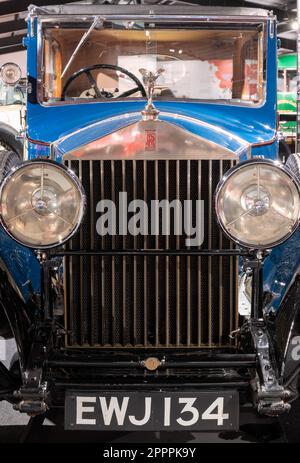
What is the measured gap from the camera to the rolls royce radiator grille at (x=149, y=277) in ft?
7.82

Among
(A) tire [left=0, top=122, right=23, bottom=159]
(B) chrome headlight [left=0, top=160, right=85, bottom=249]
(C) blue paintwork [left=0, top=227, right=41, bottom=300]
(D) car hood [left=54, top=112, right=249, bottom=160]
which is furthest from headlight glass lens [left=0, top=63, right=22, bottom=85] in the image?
(A) tire [left=0, top=122, right=23, bottom=159]

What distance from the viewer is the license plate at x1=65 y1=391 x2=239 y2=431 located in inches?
82.7

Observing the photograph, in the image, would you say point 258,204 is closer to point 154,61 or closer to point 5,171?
point 5,171

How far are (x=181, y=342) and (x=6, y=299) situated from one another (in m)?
0.72

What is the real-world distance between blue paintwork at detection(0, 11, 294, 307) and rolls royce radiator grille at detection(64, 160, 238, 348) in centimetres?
20

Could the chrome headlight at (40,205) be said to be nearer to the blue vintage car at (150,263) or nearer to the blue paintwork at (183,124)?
the blue vintage car at (150,263)

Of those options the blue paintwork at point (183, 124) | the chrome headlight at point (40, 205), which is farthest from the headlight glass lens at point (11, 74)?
the chrome headlight at point (40, 205)

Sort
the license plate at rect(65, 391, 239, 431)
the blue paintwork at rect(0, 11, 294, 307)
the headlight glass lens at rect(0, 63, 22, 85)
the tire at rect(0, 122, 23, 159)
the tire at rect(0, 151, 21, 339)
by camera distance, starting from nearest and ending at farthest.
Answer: the license plate at rect(65, 391, 239, 431) < the tire at rect(0, 151, 21, 339) < the blue paintwork at rect(0, 11, 294, 307) < the headlight glass lens at rect(0, 63, 22, 85) < the tire at rect(0, 122, 23, 159)

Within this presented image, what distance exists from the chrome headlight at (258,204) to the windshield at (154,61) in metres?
1.03

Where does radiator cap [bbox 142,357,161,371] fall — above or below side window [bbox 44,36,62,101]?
below

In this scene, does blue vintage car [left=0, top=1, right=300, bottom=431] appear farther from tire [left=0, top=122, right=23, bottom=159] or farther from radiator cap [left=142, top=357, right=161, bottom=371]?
tire [left=0, top=122, right=23, bottom=159]

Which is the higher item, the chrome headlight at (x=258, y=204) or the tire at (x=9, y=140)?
the tire at (x=9, y=140)

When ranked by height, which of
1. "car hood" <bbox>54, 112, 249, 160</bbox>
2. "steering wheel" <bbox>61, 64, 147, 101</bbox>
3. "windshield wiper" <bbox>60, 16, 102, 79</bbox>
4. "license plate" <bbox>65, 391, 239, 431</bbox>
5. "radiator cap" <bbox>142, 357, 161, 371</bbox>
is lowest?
"license plate" <bbox>65, 391, 239, 431</bbox>
